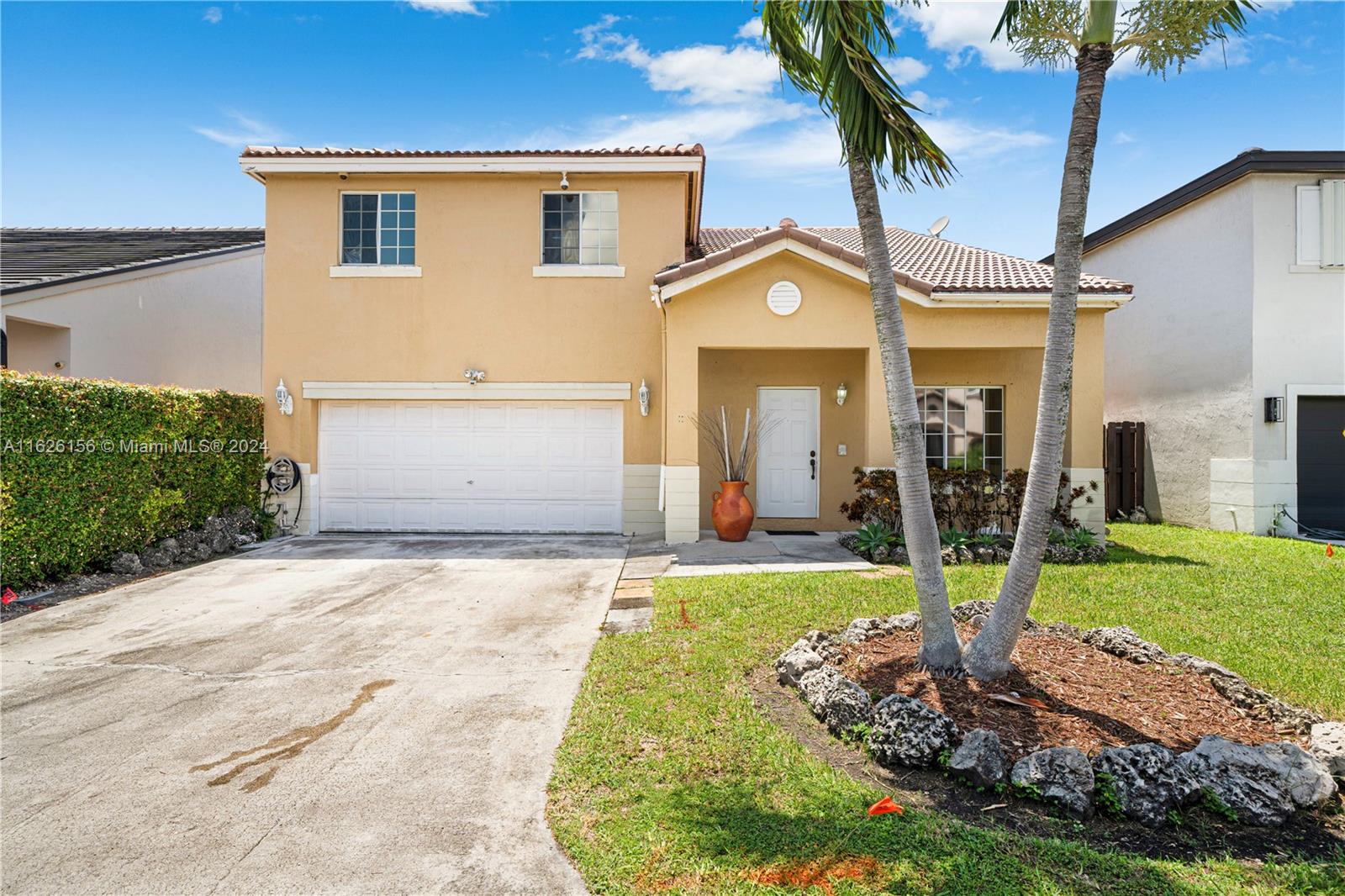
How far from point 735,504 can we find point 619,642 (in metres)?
4.91

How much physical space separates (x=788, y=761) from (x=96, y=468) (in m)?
9.01

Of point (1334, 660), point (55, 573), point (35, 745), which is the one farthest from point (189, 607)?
point (1334, 660)

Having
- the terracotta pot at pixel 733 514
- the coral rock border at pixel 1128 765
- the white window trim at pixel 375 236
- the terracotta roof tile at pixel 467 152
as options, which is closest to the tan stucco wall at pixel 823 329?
the terracotta pot at pixel 733 514

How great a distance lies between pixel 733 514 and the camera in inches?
411

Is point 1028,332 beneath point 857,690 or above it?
above

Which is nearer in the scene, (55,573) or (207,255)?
(55,573)

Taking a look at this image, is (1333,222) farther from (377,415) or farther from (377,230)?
(377,415)

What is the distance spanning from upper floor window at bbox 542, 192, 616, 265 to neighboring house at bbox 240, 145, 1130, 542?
0.10 ft

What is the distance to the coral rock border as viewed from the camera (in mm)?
3191

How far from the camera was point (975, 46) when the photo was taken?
548cm

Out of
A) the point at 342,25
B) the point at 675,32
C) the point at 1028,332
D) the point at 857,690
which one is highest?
the point at 342,25

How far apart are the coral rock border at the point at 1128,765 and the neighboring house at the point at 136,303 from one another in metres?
13.3

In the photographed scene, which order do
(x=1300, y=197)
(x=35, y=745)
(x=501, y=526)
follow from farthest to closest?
(x=501, y=526)
(x=1300, y=197)
(x=35, y=745)

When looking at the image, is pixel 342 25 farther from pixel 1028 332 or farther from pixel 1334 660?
pixel 1334 660
